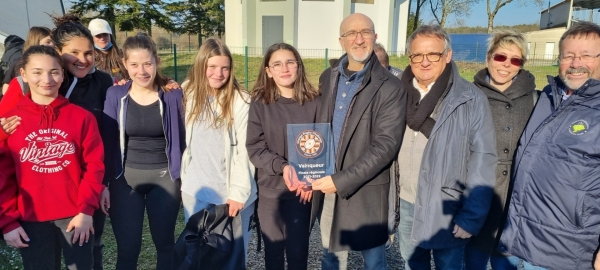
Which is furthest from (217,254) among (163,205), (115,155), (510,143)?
(510,143)

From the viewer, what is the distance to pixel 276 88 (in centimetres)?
303

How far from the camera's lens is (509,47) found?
9.18 ft

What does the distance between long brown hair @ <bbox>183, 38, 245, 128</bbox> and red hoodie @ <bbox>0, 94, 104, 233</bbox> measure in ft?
2.55

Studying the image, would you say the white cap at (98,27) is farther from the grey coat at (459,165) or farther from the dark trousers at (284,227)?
the grey coat at (459,165)

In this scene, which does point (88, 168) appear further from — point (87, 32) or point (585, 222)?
point (585, 222)

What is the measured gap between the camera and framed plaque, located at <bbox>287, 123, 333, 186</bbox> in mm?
2783

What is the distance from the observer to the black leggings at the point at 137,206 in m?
3.06

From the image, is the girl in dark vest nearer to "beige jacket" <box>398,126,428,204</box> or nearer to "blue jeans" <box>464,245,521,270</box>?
"beige jacket" <box>398,126,428,204</box>

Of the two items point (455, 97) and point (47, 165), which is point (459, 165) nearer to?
point (455, 97)

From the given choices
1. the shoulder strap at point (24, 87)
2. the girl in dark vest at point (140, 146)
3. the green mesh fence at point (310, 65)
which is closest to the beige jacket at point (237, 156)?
the girl in dark vest at point (140, 146)

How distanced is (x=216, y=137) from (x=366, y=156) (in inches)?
46.6

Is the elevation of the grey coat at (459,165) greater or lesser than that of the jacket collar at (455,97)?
lesser

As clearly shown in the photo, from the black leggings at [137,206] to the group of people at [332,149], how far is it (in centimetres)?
1

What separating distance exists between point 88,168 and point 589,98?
11.1 feet
